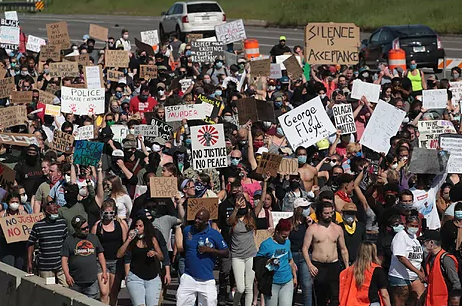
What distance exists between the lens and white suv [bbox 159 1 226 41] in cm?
3638

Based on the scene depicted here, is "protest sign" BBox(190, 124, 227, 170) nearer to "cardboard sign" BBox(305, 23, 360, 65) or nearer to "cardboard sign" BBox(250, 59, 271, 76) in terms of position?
"cardboard sign" BBox(305, 23, 360, 65)

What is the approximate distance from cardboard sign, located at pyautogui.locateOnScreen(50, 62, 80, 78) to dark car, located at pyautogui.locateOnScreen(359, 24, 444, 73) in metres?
9.07

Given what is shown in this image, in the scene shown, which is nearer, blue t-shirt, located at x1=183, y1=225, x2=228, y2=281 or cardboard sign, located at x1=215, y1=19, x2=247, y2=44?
blue t-shirt, located at x1=183, y1=225, x2=228, y2=281

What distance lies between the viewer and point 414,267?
12.3 meters

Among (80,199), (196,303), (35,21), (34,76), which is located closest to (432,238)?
(196,303)

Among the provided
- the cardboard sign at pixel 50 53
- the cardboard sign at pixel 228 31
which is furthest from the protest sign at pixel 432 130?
the cardboard sign at pixel 50 53

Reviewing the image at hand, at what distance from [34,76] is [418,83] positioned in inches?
320

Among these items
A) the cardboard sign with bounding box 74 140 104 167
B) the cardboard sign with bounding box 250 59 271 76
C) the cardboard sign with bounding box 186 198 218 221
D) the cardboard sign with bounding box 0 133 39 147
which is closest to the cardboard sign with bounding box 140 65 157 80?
the cardboard sign with bounding box 250 59 271 76

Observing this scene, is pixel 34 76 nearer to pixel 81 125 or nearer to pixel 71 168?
pixel 81 125

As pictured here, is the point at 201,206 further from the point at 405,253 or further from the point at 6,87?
the point at 6,87

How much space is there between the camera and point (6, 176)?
1606 cm

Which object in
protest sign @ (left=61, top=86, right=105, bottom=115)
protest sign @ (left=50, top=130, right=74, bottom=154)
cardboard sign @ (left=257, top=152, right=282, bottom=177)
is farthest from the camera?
protest sign @ (left=61, top=86, right=105, bottom=115)

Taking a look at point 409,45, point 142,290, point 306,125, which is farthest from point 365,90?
point 409,45

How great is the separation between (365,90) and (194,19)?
17191mm
